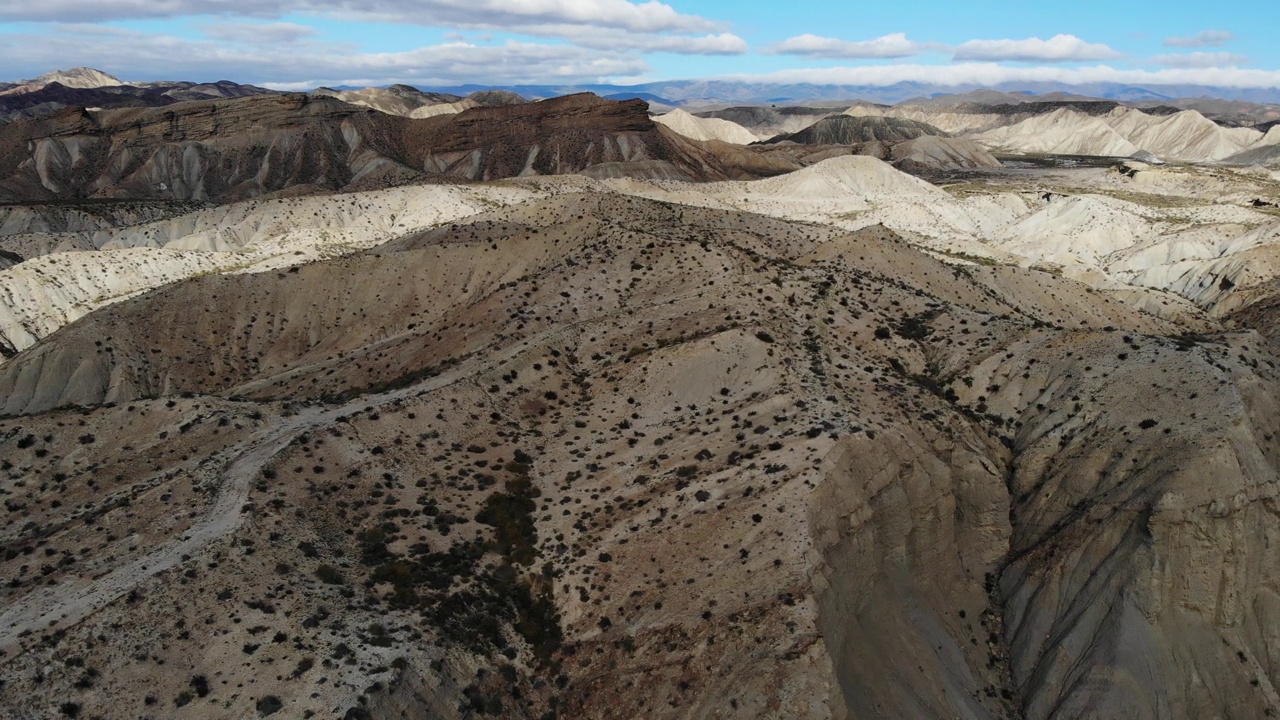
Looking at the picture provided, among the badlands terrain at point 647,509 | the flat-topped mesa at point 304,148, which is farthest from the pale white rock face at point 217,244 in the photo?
the flat-topped mesa at point 304,148

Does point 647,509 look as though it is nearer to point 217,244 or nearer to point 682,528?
point 682,528

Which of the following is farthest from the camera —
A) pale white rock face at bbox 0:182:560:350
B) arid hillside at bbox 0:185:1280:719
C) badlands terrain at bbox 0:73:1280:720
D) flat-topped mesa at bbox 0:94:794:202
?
flat-topped mesa at bbox 0:94:794:202

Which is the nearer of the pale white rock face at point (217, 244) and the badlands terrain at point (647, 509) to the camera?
the badlands terrain at point (647, 509)

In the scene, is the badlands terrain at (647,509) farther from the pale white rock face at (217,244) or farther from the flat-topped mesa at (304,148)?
the flat-topped mesa at (304,148)

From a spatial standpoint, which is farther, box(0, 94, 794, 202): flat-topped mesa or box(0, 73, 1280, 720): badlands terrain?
box(0, 94, 794, 202): flat-topped mesa

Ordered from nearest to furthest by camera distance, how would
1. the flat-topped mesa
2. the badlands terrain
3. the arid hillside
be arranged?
the arid hillside, the badlands terrain, the flat-topped mesa

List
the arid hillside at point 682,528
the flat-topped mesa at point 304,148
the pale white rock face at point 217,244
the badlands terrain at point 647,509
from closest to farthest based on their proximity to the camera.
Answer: the arid hillside at point 682,528
the badlands terrain at point 647,509
the pale white rock face at point 217,244
the flat-topped mesa at point 304,148

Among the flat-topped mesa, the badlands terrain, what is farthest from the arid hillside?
the flat-topped mesa

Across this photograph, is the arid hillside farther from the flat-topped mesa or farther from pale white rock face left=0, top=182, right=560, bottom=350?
the flat-topped mesa

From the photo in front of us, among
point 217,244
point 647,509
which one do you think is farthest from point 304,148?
point 647,509

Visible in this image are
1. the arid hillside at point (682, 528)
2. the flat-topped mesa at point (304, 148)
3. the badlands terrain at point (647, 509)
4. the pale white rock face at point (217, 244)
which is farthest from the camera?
the flat-topped mesa at point (304, 148)

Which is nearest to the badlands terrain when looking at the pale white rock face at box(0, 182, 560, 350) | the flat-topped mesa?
the pale white rock face at box(0, 182, 560, 350)
